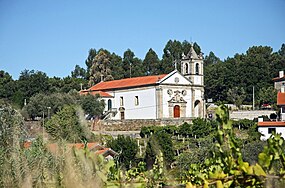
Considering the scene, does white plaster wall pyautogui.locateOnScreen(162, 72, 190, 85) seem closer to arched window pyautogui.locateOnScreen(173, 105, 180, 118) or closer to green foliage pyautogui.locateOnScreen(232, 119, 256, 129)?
arched window pyautogui.locateOnScreen(173, 105, 180, 118)

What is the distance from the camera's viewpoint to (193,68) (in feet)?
120

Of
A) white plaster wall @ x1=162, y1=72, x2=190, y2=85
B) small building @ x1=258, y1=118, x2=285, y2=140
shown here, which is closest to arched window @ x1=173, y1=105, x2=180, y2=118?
white plaster wall @ x1=162, y1=72, x2=190, y2=85

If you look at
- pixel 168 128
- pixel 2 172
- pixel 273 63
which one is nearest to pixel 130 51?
pixel 273 63

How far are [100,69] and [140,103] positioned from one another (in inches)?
574

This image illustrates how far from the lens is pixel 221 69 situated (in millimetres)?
46031

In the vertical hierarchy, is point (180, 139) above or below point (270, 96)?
below

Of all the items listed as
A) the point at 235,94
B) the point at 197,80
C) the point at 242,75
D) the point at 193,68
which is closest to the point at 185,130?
the point at 197,80

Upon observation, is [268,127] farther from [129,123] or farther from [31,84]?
[31,84]

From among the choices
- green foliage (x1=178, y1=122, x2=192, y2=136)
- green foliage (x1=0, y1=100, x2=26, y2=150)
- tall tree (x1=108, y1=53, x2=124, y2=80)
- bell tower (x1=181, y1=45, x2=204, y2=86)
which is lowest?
green foliage (x1=178, y1=122, x2=192, y2=136)

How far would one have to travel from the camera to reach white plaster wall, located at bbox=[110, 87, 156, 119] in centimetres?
3403

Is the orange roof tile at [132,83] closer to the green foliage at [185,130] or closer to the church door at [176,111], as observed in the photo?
the church door at [176,111]

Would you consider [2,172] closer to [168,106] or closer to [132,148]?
[132,148]

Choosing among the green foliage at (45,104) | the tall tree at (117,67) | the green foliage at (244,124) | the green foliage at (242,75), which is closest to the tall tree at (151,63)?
the tall tree at (117,67)

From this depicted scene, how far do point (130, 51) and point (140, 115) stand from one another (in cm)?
1908
